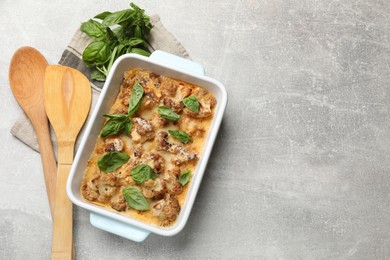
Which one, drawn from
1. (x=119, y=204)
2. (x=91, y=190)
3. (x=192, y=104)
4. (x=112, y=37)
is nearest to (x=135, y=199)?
(x=119, y=204)

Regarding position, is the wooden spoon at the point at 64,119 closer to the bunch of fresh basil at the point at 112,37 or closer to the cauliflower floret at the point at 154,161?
the bunch of fresh basil at the point at 112,37

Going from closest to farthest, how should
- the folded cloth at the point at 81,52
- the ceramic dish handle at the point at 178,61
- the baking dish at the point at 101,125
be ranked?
the baking dish at the point at 101,125
the ceramic dish handle at the point at 178,61
the folded cloth at the point at 81,52

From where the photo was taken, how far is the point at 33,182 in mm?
2059

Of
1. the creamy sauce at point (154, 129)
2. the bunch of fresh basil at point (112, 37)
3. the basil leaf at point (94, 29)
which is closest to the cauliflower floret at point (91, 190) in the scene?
the creamy sauce at point (154, 129)

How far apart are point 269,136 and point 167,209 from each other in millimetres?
559

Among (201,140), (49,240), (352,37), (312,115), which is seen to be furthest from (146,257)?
(352,37)

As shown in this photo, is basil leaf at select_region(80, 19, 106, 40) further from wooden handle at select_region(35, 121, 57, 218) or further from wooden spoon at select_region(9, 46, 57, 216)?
wooden handle at select_region(35, 121, 57, 218)

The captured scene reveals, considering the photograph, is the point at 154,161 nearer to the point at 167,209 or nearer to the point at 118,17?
the point at 167,209

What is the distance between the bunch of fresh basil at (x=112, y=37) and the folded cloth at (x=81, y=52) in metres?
0.04

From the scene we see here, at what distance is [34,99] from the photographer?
202 cm

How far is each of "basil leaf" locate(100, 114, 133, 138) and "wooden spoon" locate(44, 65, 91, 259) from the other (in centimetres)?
20

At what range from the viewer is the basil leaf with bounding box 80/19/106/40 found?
201 cm

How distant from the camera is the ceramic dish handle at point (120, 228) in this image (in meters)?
1.81

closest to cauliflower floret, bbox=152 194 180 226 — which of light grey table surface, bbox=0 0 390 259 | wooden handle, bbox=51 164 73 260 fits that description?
light grey table surface, bbox=0 0 390 259
